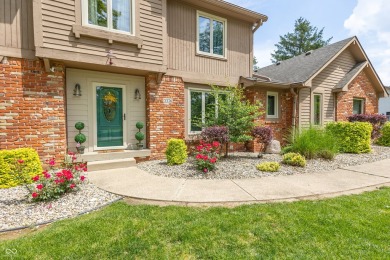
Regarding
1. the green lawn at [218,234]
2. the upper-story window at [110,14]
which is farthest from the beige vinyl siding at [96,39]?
the green lawn at [218,234]

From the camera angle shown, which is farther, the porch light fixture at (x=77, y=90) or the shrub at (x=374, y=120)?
the shrub at (x=374, y=120)

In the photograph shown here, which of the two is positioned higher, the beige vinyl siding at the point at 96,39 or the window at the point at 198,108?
the beige vinyl siding at the point at 96,39

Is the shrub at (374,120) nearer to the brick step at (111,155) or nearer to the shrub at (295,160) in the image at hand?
the shrub at (295,160)

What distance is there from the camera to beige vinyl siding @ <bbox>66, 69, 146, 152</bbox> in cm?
636

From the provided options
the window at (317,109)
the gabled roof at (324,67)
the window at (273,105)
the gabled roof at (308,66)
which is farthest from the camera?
the window at (317,109)

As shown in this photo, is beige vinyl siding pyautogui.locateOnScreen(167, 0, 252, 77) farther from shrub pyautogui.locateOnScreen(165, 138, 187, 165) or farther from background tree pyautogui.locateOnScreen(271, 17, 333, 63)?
background tree pyautogui.locateOnScreen(271, 17, 333, 63)

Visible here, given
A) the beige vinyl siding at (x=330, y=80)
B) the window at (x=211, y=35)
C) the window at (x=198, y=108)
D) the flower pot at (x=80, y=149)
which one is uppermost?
the window at (x=211, y=35)

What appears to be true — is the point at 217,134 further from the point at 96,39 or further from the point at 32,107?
the point at 32,107

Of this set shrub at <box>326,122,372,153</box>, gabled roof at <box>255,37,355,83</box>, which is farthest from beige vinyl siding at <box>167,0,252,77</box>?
shrub at <box>326,122,372,153</box>

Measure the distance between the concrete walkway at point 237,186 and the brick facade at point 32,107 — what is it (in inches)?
59.9

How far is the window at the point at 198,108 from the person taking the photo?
814cm

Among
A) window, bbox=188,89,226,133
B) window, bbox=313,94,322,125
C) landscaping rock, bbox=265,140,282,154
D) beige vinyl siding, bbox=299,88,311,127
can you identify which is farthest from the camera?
window, bbox=313,94,322,125

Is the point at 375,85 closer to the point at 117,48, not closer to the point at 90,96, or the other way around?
the point at 117,48

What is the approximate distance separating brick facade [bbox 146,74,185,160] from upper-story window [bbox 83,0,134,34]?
1721 mm
